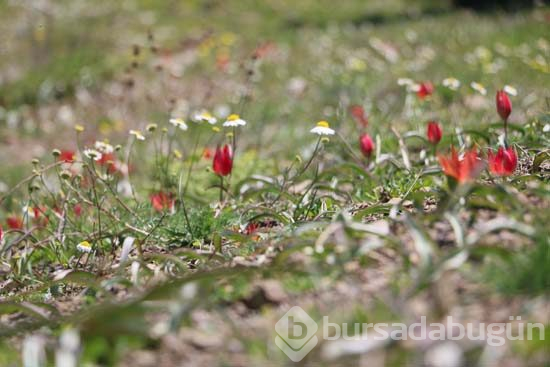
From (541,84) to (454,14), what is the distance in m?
5.41

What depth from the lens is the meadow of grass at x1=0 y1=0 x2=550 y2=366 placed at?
1.95 m

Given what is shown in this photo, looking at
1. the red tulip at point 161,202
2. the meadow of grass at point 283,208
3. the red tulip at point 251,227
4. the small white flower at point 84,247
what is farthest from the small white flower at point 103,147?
the red tulip at point 251,227

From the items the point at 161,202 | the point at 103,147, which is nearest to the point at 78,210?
the point at 103,147

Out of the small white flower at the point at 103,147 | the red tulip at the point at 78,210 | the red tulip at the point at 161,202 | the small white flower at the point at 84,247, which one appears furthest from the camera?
the red tulip at the point at 78,210

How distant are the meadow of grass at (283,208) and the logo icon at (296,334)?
2 centimetres

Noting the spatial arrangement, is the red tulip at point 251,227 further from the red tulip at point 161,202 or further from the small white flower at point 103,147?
the small white flower at point 103,147

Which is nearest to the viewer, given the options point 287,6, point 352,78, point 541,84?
point 541,84

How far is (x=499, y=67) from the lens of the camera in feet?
20.9

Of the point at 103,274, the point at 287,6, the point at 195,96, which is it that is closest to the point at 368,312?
the point at 103,274

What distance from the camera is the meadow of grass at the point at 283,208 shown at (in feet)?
6.39

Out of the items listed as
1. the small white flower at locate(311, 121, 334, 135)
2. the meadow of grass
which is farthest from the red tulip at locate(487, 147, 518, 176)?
the small white flower at locate(311, 121, 334, 135)

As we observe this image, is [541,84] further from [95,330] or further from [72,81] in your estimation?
[72,81]

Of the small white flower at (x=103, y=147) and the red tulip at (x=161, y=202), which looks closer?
the small white flower at (x=103, y=147)

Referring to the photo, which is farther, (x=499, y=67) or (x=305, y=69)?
(x=305, y=69)
